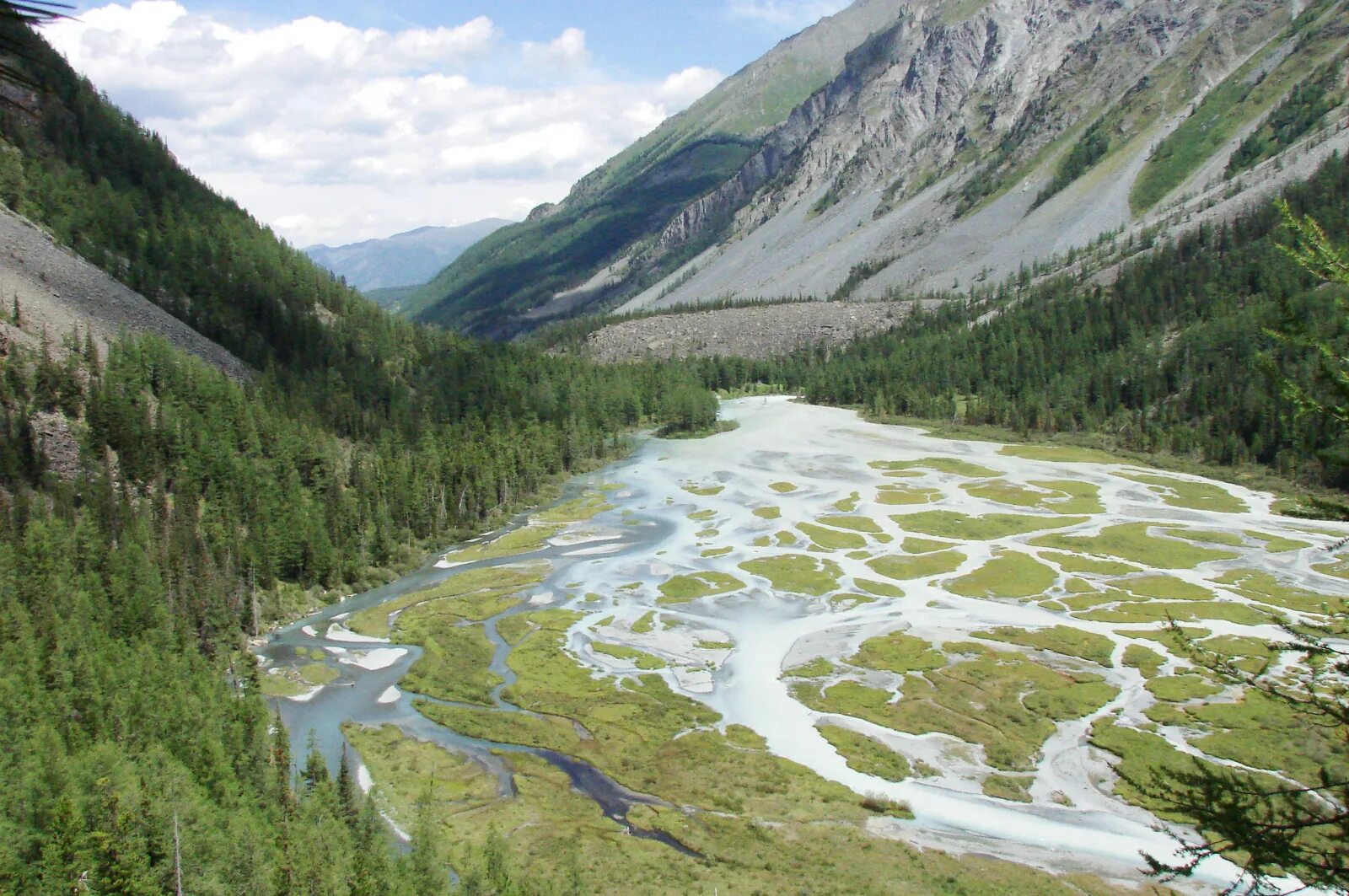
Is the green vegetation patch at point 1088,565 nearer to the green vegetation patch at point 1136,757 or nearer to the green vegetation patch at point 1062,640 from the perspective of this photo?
the green vegetation patch at point 1062,640

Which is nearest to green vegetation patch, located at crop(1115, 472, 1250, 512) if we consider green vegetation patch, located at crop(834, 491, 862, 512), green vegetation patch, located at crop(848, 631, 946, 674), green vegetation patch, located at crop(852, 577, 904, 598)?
green vegetation patch, located at crop(834, 491, 862, 512)

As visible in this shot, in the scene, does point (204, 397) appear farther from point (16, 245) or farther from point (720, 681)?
point (720, 681)

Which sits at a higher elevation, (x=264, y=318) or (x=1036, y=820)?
(x=264, y=318)

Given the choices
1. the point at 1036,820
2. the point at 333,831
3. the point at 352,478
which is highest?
the point at 352,478

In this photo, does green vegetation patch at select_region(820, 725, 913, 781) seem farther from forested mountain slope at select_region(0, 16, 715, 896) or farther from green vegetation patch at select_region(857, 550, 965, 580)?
green vegetation patch at select_region(857, 550, 965, 580)

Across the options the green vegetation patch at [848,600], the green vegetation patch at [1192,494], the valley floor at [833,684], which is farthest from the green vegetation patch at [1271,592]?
the green vegetation patch at [848,600]

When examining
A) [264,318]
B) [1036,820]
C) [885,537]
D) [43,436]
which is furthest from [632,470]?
[1036,820]
